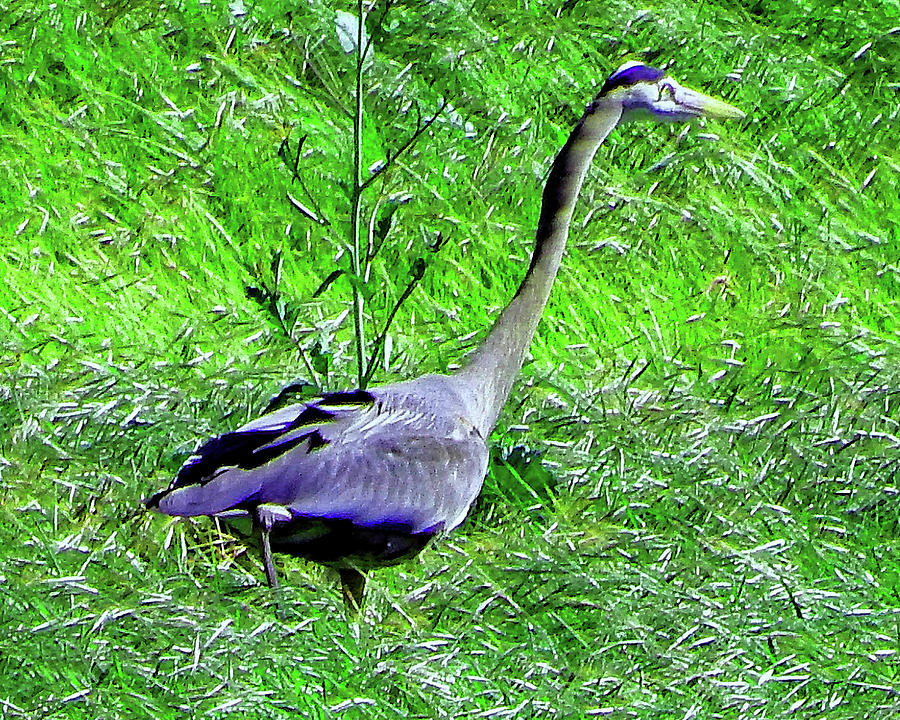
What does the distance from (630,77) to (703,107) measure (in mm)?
208

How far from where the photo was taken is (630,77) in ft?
10.5

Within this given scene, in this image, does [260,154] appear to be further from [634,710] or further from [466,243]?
[634,710]

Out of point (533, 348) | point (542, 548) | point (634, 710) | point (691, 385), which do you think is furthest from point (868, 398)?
point (634, 710)

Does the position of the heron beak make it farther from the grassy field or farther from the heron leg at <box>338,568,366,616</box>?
the heron leg at <box>338,568,366,616</box>

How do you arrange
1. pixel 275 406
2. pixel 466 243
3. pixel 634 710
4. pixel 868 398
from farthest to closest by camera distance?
pixel 466 243 < pixel 868 398 < pixel 275 406 < pixel 634 710

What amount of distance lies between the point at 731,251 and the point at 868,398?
888 millimetres

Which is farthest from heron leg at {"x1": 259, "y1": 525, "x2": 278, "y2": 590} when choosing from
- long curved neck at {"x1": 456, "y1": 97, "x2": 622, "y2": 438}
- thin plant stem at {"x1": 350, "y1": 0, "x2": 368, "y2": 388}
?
long curved neck at {"x1": 456, "y1": 97, "x2": 622, "y2": 438}

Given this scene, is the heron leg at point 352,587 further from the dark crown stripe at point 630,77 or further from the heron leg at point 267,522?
the dark crown stripe at point 630,77

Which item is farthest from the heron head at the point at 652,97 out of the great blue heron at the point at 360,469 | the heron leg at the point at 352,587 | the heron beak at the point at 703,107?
the heron leg at the point at 352,587

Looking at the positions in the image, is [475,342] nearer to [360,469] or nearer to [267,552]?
[360,469]

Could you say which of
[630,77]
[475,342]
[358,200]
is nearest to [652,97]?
[630,77]

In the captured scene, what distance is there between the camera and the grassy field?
2613 mm

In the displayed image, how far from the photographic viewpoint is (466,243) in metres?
4.19

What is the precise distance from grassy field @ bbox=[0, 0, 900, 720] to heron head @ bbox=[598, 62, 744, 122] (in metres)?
0.62
